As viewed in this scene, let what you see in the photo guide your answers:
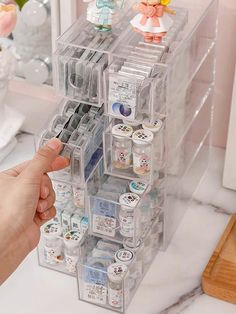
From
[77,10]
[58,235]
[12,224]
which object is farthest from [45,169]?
[77,10]

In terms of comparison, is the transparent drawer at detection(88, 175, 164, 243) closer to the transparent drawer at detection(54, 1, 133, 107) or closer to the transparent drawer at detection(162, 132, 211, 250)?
the transparent drawer at detection(162, 132, 211, 250)

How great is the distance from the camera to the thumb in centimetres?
125

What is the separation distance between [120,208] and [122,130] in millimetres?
143

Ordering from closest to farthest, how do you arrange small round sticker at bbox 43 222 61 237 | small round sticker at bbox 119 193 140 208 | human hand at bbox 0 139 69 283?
1. human hand at bbox 0 139 69 283
2. small round sticker at bbox 119 193 140 208
3. small round sticker at bbox 43 222 61 237

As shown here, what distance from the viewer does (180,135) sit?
4.86 ft

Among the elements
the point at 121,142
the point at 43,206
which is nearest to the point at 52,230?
the point at 43,206

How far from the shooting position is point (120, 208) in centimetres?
137

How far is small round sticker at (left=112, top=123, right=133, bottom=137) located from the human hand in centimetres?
10

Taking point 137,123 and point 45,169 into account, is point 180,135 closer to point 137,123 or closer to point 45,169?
point 137,123

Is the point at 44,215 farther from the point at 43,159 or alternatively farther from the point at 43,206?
the point at 43,159

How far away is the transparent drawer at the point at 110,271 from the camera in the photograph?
1.39m

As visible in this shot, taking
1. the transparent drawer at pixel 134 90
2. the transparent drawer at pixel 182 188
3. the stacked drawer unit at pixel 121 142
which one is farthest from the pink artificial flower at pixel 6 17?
the transparent drawer at pixel 182 188

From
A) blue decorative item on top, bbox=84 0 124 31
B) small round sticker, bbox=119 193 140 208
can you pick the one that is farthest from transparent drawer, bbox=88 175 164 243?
blue decorative item on top, bbox=84 0 124 31

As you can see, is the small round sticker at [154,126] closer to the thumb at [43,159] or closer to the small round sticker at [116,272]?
the thumb at [43,159]
